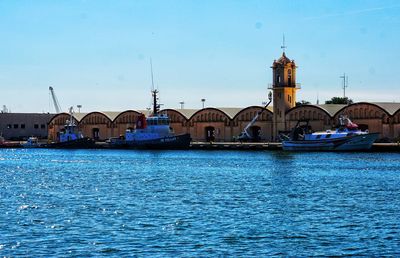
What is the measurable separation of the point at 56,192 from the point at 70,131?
10643cm

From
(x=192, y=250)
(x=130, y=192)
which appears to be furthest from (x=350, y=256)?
(x=130, y=192)

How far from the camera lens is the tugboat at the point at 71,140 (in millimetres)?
158250

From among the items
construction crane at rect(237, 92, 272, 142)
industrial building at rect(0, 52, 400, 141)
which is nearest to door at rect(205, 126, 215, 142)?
industrial building at rect(0, 52, 400, 141)

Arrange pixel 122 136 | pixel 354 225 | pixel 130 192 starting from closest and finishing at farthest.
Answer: pixel 354 225 < pixel 130 192 < pixel 122 136

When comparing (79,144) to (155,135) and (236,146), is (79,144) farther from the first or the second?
(236,146)

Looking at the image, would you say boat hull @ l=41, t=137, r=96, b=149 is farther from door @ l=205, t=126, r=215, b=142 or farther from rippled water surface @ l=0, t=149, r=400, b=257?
rippled water surface @ l=0, t=149, r=400, b=257

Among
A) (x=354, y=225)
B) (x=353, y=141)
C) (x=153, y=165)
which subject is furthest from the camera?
(x=353, y=141)

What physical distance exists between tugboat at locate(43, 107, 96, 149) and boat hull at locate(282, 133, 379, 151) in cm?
4553

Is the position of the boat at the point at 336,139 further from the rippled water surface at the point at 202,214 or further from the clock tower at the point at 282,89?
the rippled water surface at the point at 202,214

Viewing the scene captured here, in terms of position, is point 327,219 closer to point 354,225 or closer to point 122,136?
point 354,225

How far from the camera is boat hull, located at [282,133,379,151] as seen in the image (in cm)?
12071

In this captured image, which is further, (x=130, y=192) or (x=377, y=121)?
(x=377, y=121)

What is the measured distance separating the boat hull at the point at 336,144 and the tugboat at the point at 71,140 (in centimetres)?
4553

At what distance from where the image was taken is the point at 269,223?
134ft
